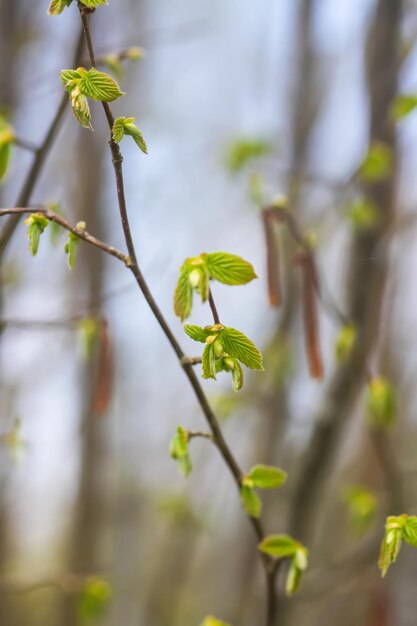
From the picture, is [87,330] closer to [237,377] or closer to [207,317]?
[237,377]

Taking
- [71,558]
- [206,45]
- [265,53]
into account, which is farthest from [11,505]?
[206,45]

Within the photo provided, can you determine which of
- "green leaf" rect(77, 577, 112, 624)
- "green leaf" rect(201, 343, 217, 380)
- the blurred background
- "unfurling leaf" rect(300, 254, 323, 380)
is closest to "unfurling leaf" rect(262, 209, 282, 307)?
"unfurling leaf" rect(300, 254, 323, 380)

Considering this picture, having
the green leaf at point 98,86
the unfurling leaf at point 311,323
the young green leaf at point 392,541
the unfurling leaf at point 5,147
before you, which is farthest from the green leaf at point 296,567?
the unfurling leaf at point 5,147

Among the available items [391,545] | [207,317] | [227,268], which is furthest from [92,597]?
[207,317]

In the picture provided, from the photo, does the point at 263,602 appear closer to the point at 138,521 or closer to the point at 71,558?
the point at 71,558

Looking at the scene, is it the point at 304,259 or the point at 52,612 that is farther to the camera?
the point at 52,612

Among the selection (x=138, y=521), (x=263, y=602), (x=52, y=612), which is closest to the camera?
(x=263, y=602)

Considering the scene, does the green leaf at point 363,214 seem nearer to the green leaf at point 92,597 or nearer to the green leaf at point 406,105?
the green leaf at point 406,105
